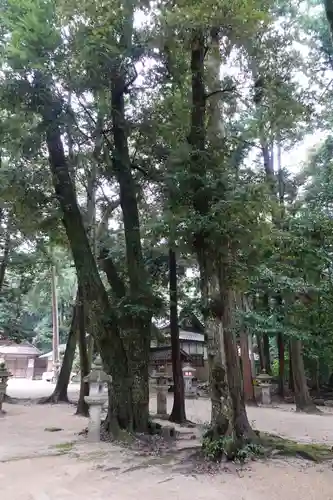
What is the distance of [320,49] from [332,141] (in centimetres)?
263

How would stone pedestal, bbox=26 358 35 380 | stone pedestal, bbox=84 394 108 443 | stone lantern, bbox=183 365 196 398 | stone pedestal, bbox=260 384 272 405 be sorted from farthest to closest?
1. stone pedestal, bbox=26 358 35 380
2. stone lantern, bbox=183 365 196 398
3. stone pedestal, bbox=260 384 272 405
4. stone pedestal, bbox=84 394 108 443

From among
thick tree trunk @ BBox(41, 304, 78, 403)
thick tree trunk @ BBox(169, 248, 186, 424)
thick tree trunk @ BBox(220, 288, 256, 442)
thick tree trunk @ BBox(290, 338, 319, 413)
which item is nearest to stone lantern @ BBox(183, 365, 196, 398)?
thick tree trunk @ BBox(41, 304, 78, 403)

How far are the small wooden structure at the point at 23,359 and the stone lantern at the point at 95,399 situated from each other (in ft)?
80.0

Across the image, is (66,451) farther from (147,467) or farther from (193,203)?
(193,203)

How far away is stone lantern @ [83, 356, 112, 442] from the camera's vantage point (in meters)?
7.38

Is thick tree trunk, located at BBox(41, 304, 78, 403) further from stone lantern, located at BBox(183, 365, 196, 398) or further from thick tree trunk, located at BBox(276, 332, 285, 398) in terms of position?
thick tree trunk, located at BBox(276, 332, 285, 398)

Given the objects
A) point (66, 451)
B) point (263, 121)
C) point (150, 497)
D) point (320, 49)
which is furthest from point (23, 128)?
point (320, 49)

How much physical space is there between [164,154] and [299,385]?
8933mm

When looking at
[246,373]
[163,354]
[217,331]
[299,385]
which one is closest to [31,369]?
[163,354]

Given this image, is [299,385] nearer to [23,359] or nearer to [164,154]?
[164,154]

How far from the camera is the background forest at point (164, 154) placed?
20.2 feet

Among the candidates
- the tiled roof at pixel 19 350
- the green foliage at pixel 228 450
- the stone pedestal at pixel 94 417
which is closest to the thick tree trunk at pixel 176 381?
the stone pedestal at pixel 94 417

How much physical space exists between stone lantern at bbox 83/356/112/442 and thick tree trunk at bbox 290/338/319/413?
7789 millimetres

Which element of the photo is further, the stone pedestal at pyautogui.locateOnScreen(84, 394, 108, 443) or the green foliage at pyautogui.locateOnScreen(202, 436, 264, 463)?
the stone pedestal at pyautogui.locateOnScreen(84, 394, 108, 443)
